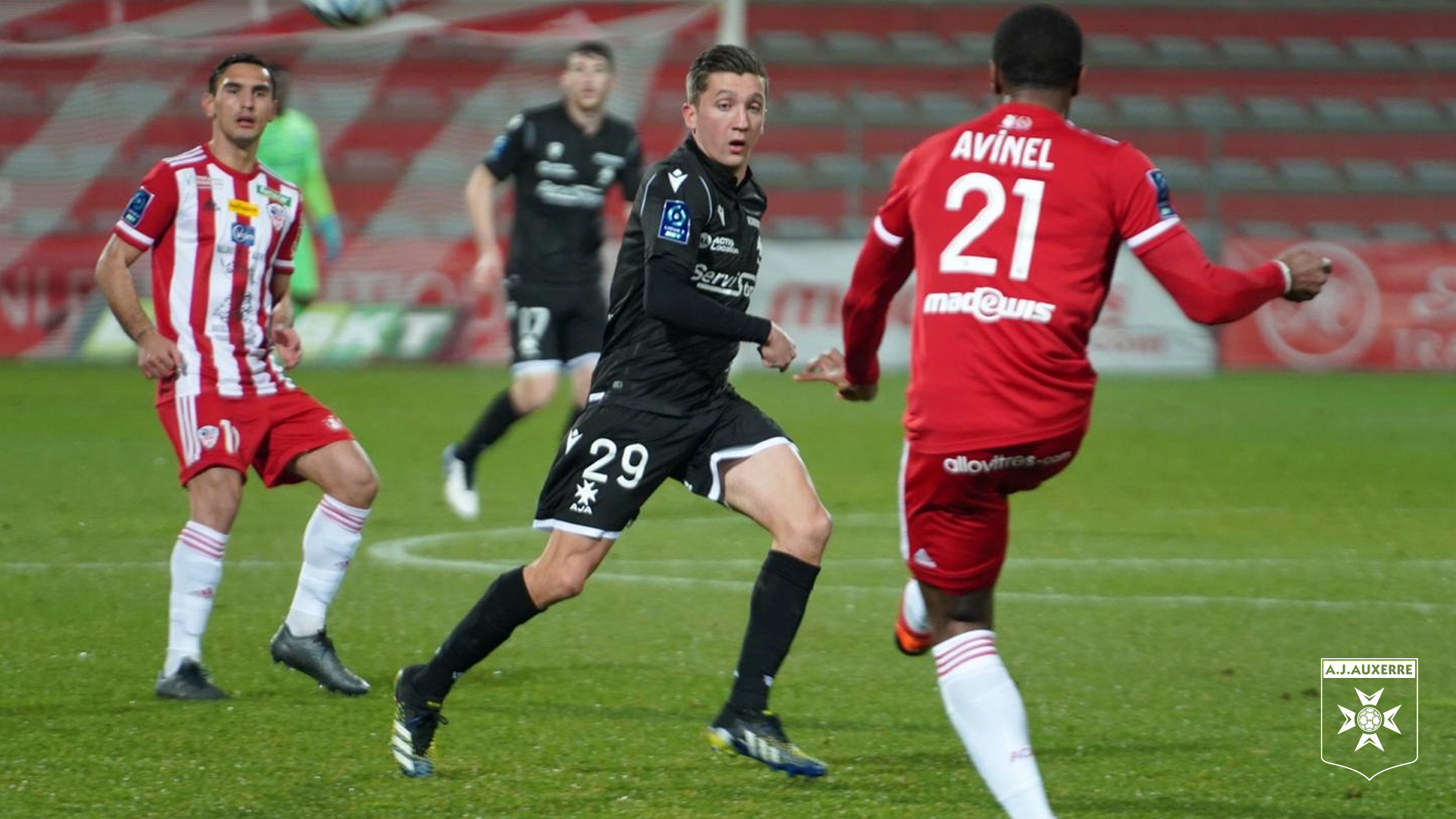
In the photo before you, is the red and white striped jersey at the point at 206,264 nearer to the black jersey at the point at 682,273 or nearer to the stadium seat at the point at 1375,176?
the black jersey at the point at 682,273

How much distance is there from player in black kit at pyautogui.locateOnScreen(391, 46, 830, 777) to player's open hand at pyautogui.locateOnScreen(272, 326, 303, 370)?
1464mm

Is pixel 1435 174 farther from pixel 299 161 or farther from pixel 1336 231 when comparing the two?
pixel 299 161

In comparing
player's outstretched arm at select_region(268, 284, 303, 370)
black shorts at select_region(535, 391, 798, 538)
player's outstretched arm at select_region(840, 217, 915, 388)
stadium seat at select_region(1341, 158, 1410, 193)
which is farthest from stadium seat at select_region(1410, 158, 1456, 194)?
player's outstretched arm at select_region(840, 217, 915, 388)

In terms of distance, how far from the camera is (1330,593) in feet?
26.4

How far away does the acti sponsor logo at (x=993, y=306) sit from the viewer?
423cm

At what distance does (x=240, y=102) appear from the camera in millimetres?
6242

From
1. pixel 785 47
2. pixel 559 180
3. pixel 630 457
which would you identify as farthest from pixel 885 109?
pixel 630 457

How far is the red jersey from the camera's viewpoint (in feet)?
13.7

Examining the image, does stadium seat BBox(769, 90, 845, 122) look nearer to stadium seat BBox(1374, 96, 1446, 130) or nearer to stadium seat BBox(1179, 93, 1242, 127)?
stadium seat BBox(1179, 93, 1242, 127)

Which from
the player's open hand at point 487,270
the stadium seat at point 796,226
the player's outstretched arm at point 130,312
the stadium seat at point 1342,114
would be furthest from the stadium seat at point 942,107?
the player's outstretched arm at point 130,312

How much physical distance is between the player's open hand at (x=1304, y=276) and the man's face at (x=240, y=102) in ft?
11.4

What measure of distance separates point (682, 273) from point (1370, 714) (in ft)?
8.20

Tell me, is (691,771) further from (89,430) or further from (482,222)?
(89,430)

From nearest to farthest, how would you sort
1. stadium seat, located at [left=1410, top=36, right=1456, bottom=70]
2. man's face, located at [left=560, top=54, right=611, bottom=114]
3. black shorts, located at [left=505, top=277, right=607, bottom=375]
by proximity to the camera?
man's face, located at [left=560, top=54, right=611, bottom=114], black shorts, located at [left=505, top=277, right=607, bottom=375], stadium seat, located at [left=1410, top=36, right=1456, bottom=70]
